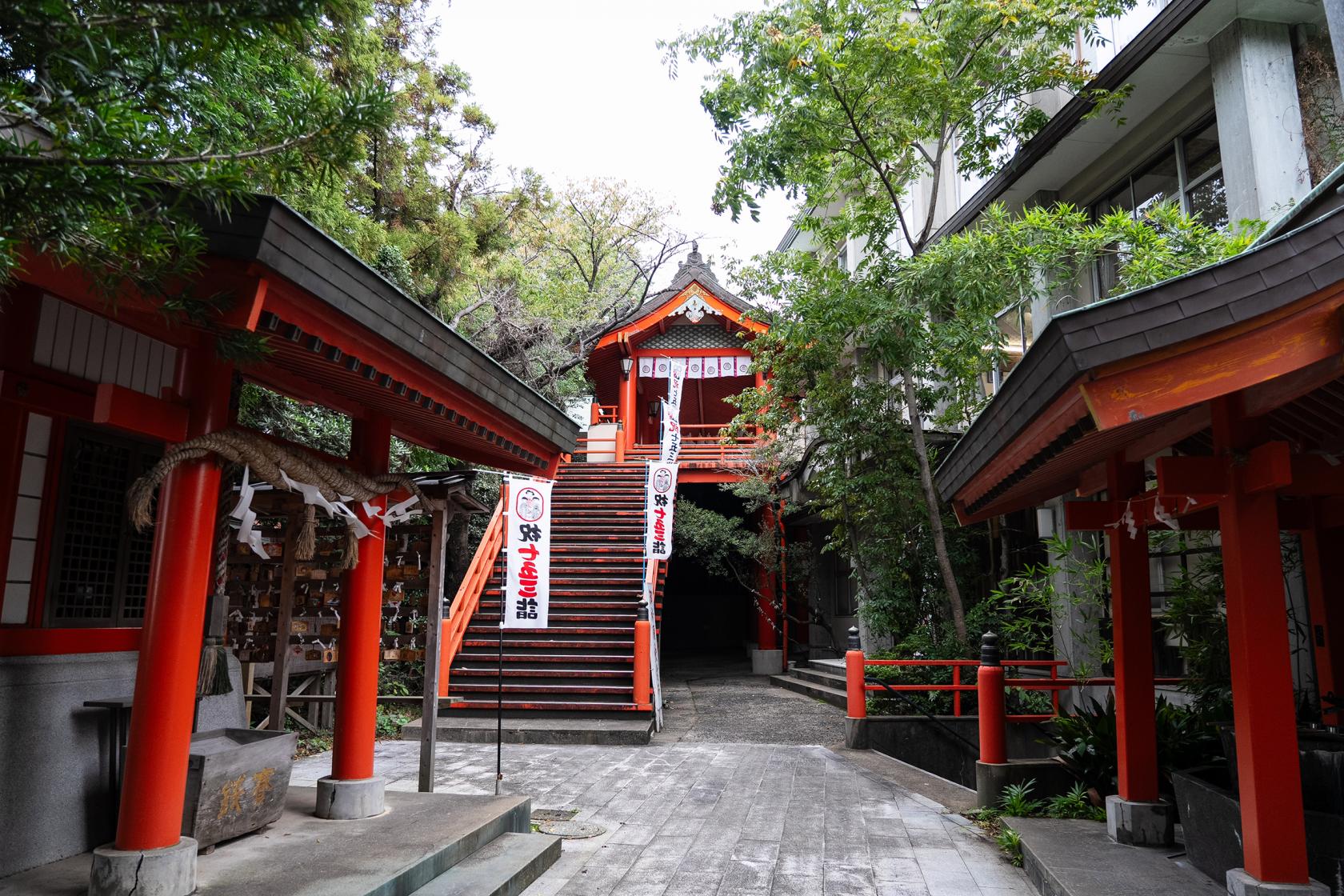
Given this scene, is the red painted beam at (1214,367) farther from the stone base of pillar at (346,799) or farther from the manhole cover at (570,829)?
the manhole cover at (570,829)

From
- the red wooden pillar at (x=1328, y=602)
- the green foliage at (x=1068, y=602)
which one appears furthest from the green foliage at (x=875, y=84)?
the red wooden pillar at (x=1328, y=602)

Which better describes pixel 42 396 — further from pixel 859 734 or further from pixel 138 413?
pixel 859 734

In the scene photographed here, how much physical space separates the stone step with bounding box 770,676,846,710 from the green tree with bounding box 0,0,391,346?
11101 mm

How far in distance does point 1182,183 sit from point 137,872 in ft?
29.9

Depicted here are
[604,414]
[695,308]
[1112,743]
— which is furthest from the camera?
[604,414]

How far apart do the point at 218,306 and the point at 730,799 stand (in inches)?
224

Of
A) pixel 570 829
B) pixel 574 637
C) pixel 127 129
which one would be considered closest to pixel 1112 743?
pixel 570 829

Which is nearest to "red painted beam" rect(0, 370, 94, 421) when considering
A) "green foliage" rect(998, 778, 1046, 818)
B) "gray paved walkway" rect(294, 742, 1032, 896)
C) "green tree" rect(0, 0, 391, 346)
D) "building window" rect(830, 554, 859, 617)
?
"green tree" rect(0, 0, 391, 346)

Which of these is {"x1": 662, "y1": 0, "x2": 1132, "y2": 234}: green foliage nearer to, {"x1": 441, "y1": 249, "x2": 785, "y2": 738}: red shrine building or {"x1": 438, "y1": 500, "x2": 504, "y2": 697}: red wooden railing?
{"x1": 441, "y1": 249, "x2": 785, "y2": 738}: red shrine building

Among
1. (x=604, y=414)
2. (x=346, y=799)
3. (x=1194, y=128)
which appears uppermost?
(x=604, y=414)

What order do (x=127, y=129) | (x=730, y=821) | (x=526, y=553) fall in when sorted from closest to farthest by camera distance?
(x=127, y=129)
(x=730, y=821)
(x=526, y=553)

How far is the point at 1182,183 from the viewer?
7898mm

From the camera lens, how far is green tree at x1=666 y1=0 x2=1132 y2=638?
8875 mm

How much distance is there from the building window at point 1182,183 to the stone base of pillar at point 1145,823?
13.5 feet
